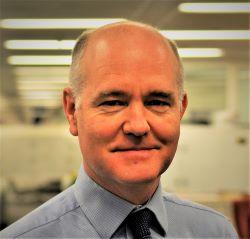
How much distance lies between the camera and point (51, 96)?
1077 cm

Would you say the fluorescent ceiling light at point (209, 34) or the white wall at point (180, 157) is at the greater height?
the fluorescent ceiling light at point (209, 34)

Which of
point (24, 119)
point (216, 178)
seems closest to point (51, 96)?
point (24, 119)

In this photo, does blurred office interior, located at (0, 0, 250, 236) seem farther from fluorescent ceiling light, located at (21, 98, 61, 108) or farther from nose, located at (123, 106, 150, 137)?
fluorescent ceiling light, located at (21, 98, 61, 108)

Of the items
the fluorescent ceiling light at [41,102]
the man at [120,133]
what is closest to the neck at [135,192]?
the man at [120,133]

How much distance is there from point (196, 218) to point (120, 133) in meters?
0.36

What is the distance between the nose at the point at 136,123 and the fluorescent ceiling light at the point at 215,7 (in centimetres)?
283

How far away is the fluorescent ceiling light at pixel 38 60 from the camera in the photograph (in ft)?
18.0

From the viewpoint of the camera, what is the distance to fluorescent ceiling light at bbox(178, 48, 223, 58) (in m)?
5.20

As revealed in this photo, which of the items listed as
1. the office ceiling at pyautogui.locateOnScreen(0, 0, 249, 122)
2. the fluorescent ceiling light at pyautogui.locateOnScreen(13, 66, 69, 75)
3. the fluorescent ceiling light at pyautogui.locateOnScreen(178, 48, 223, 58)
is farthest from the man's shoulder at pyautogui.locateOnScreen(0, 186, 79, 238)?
the fluorescent ceiling light at pyautogui.locateOnScreen(13, 66, 69, 75)

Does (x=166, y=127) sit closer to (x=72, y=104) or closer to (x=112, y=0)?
(x=72, y=104)

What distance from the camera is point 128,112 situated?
0.76m

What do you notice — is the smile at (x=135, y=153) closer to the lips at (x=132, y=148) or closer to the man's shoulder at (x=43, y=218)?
the lips at (x=132, y=148)

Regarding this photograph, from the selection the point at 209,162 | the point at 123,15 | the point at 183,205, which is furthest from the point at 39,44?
the point at 183,205

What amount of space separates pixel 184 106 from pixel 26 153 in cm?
439
